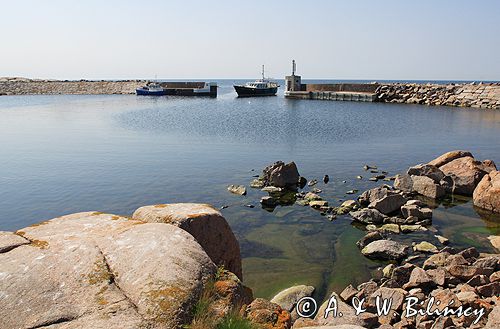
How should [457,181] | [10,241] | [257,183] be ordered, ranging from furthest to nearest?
1. [257,183]
2. [457,181]
3. [10,241]

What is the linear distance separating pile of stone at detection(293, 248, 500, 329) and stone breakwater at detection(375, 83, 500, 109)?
6636cm

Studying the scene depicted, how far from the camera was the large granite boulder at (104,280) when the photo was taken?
4.51 metres

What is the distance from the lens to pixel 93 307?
4664mm

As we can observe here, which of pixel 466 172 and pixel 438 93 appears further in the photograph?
pixel 438 93

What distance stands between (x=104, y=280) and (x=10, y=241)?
7.23 ft

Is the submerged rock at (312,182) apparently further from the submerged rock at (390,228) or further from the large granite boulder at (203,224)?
the large granite boulder at (203,224)

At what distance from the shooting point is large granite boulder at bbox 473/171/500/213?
18.3 meters

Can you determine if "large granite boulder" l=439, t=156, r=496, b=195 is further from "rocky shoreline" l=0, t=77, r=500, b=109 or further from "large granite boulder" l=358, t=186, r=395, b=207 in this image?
"rocky shoreline" l=0, t=77, r=500, b=109

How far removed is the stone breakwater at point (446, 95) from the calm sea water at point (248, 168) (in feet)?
53.9

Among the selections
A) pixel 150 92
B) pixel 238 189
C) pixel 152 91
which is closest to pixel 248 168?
pixel 238 189

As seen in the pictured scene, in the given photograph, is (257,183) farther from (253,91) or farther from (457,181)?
(253,91)

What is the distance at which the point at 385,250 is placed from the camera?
13.6 meters

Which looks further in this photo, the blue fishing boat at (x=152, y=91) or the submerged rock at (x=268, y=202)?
the blue fishing boat at (x=152, y=91)

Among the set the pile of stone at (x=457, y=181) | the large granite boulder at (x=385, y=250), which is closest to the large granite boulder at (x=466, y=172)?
the pile of stone at (x=457, y=181)
